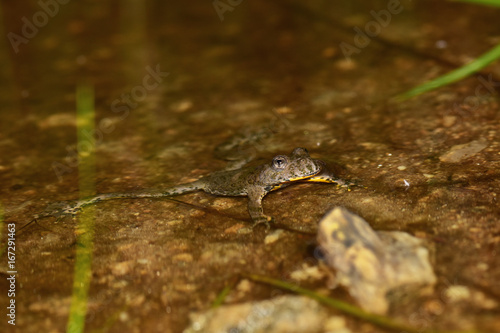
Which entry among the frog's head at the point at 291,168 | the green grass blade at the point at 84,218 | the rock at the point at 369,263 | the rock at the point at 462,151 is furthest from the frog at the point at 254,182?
the rock at the point at 369,263

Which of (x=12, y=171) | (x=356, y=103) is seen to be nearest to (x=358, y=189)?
(x=356, y=103)

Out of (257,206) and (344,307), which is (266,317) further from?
(257,206)

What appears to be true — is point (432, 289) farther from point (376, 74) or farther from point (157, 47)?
point (157, 47)

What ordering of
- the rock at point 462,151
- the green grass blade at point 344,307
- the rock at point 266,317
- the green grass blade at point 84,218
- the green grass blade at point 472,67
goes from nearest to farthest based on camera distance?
the green grass blade at point 344,307 → the rock at point 266,317 → the green grass blade at point 84,218 → the green grass blade at point 472,67 → the rock at point 462,151

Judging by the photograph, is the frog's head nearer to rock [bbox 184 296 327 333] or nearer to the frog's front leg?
the frog's front leg

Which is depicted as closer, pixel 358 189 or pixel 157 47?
pixel 358 189

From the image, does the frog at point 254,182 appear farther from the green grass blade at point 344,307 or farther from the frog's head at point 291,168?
the green grass blade at point 344,307

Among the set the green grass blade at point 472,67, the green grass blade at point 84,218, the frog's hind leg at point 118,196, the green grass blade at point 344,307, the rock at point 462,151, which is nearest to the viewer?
the green grass blade at point 344,307
